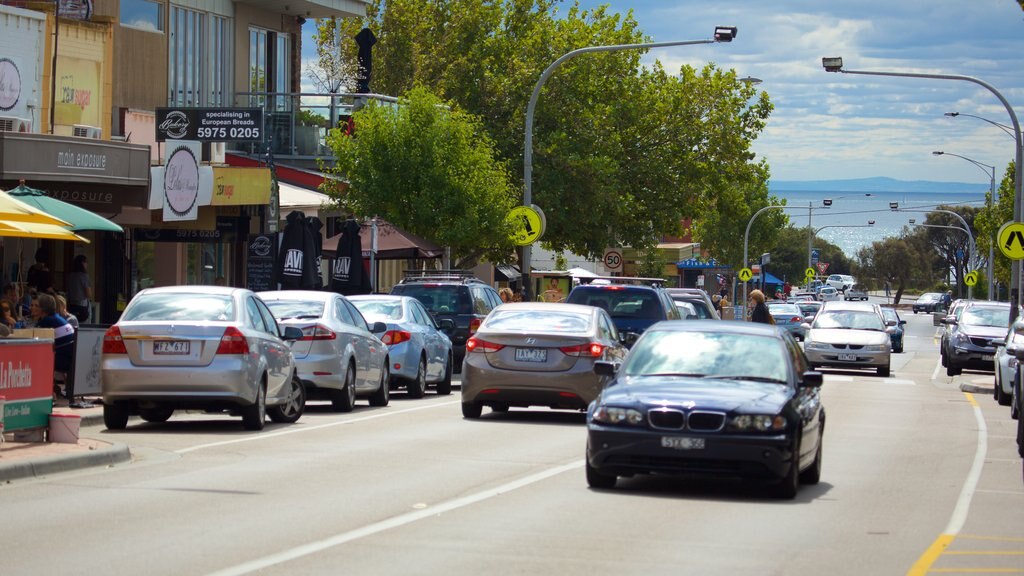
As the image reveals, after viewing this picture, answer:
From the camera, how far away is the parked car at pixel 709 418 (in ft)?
39.1

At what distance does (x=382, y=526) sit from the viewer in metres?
10.6

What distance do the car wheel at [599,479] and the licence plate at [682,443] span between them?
30.6 inches

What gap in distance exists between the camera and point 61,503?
1168 centimetres

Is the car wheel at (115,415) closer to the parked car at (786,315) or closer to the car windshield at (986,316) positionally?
the car windshield at (986,316)

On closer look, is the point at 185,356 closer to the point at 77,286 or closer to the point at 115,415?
the point at 115,415

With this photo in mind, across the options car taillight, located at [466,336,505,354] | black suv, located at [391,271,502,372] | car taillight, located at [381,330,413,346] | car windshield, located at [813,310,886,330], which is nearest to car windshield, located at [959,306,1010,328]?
car windshield, located at [813,310,886,330]

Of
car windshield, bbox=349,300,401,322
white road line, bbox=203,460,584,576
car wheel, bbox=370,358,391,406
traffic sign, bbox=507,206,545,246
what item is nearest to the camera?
white road line, bbox=203,460,584,576

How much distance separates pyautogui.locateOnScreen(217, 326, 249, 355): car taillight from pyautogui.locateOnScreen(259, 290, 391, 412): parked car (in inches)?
92.9

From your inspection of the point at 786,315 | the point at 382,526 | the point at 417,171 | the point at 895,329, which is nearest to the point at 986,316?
the point at 895,329

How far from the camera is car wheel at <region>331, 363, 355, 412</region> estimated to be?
68.0ft

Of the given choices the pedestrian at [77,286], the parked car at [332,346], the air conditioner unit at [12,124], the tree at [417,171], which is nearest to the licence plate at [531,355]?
the parked car at [332,346]

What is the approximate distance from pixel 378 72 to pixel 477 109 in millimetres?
6028

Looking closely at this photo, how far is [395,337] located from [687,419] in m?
12.1

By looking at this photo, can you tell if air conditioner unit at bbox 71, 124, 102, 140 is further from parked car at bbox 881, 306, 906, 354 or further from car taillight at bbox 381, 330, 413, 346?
parked car at bbox 881, 306, 906, 354
